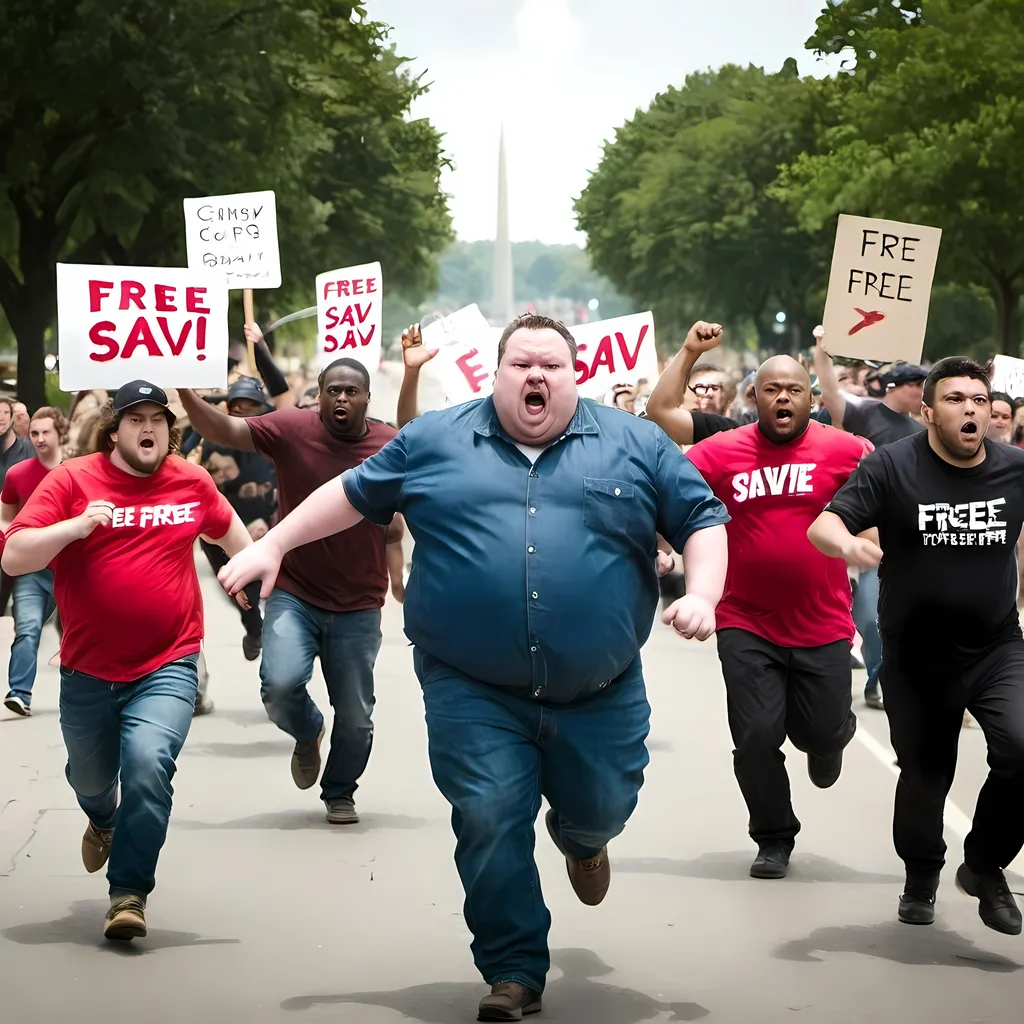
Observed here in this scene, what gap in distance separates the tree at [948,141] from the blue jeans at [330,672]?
35.7 m

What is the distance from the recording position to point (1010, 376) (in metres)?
19.1

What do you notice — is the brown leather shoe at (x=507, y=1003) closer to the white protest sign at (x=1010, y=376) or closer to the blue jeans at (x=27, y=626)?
the blue jeans at (x=27, y=626)

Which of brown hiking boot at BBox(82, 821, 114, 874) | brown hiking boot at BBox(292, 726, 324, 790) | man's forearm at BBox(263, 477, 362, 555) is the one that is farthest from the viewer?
brown hiking boot at BBox(292, 726, 324, 790)

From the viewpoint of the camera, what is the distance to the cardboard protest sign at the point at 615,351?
14773 mm

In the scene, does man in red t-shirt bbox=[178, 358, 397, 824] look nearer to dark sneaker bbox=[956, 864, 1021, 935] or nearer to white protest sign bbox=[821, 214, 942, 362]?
white protest sign bbox=[821, 214, 942, 362]

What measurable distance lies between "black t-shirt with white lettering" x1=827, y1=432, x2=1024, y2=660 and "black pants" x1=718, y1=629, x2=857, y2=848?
121 centimetres

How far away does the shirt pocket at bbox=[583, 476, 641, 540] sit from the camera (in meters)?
6.27

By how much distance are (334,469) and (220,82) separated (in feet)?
87.5

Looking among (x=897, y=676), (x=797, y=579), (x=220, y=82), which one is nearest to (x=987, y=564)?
(x=897, y=676)

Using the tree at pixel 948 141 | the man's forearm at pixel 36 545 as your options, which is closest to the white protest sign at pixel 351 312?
the man's forearm at pixel 36 545

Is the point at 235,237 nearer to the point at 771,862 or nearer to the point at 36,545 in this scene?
the point at 771,862

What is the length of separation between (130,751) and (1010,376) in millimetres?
13336

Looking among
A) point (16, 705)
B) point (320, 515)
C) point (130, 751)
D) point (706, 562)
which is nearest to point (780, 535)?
point (706, 562)

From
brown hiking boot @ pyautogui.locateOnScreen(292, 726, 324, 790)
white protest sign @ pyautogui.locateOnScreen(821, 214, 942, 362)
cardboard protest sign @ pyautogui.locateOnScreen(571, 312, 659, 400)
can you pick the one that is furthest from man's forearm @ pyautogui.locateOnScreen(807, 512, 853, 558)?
cardboard protest sign @ pyautogui.locateOnScreen(571, 312, 659, 400)
